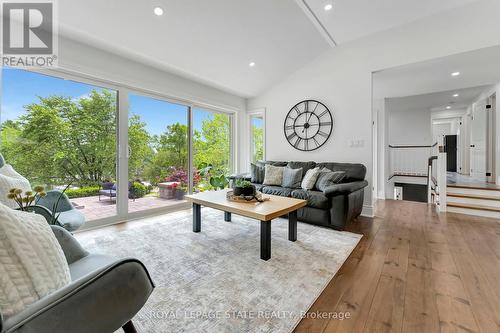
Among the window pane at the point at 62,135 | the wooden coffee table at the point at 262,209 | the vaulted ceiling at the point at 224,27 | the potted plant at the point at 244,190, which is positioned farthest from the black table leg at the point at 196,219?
the vaulted ceiling at the point at 224,27

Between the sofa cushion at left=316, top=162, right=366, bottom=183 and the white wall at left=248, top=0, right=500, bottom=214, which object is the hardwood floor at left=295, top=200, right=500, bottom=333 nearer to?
the sofa cushion at left=316, top=162, right=366, bottom=183

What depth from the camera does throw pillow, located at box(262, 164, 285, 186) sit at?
407 cm

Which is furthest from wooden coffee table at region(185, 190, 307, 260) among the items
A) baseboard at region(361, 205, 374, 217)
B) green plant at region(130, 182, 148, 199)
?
baseboard at region(361, 205, 374, 217)

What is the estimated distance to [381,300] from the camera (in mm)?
1584

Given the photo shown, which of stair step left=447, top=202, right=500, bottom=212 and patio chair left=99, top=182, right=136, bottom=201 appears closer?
patio chair left=99, top=182, right=136, bottom=201

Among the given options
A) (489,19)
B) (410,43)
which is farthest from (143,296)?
(489,19)

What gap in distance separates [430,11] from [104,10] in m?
4.27

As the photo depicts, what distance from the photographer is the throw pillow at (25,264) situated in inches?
27.4

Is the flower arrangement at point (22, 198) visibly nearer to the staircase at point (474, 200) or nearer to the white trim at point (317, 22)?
the white trim at point (317, 22)

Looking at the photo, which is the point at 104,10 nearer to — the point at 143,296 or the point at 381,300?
the point at 143,296

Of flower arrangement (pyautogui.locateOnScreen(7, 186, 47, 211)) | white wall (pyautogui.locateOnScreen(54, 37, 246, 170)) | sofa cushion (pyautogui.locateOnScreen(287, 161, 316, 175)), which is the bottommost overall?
flower arrangement (pyautogui.locateOnScreen(7, 186, 47, 211))

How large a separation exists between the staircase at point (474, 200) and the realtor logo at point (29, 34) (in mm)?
6621

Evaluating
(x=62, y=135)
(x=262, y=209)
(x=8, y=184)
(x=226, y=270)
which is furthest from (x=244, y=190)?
(x=62, y=135)

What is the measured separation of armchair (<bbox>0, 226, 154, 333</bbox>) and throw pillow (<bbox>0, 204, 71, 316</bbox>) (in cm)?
6
